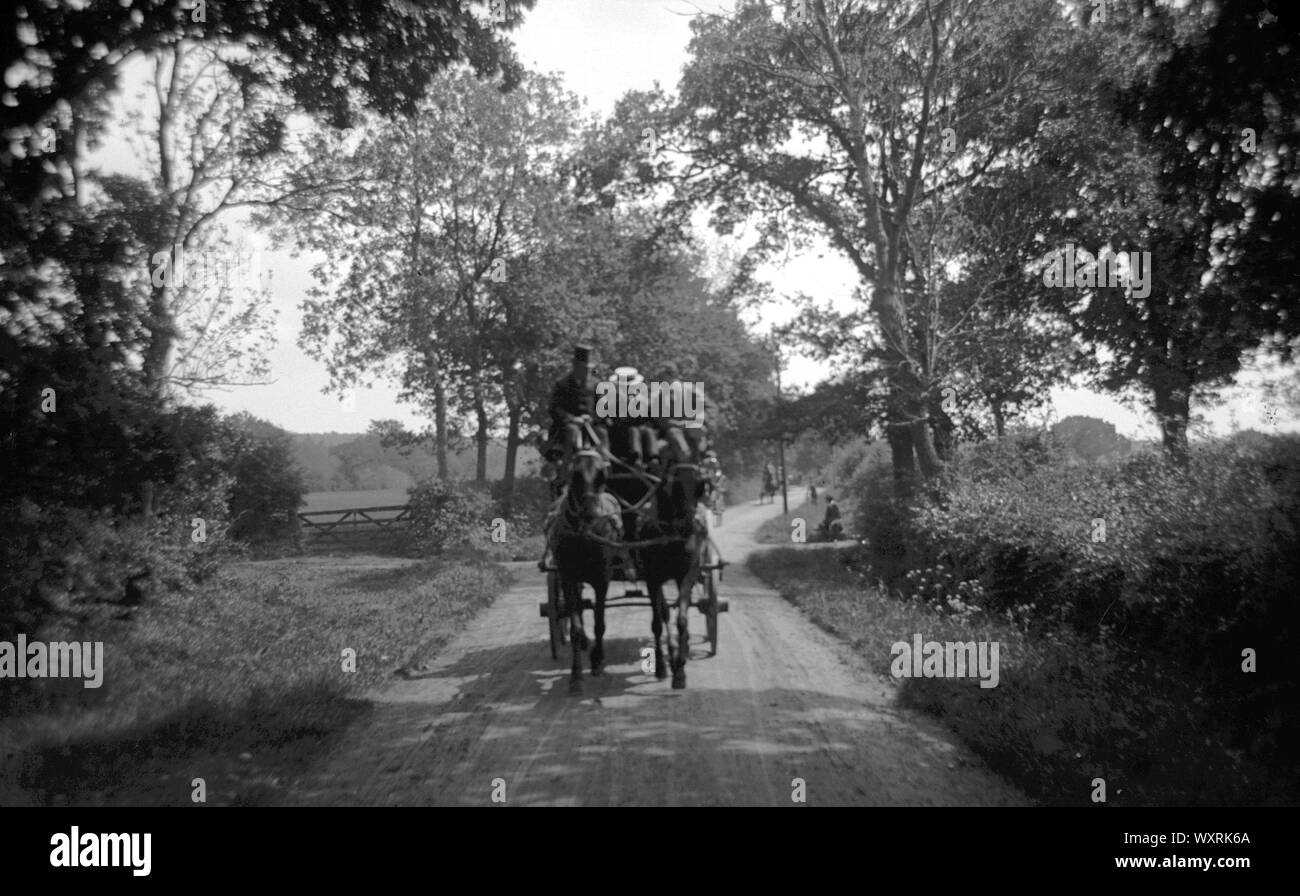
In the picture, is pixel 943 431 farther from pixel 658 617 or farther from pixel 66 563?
pixel 66 563

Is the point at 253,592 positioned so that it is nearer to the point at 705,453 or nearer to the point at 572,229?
the point at 705,453

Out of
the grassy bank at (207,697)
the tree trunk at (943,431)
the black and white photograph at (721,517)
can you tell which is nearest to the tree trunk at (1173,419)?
the black and white photograph at (721,517)

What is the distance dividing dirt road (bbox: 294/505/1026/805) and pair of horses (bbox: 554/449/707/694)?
1.19 feet

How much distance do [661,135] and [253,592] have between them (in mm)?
14372

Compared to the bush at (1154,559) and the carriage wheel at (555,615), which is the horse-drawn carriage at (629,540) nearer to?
the carriage wheel at (555,615)

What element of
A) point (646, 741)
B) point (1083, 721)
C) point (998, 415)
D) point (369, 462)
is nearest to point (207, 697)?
point (646, 741)

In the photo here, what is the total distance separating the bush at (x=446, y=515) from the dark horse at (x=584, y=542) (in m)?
15.7

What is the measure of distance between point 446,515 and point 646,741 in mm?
18469

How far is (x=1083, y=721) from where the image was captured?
5.82m

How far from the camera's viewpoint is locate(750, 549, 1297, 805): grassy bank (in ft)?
15.6

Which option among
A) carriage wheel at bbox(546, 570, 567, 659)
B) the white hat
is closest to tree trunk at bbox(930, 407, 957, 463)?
the white hat

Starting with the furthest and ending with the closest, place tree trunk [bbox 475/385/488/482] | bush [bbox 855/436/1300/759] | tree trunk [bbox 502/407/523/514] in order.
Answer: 1. tree trunk [bbox 475/385/488/482]
2. tree trunk [bbox 502/407/523/514]
3. bush [bbox 855/436/1300/759]

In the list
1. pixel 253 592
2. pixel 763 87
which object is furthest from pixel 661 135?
pixel 253 592

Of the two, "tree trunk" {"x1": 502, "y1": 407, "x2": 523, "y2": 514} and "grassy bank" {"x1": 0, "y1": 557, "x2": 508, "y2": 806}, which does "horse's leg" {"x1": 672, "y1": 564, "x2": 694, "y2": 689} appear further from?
"tree trunk" {"x1": 502, "y1": 407, "x2": 523, "y2": 514}
